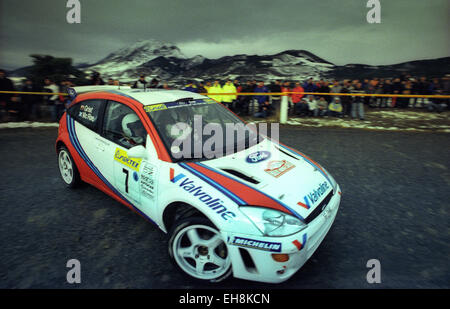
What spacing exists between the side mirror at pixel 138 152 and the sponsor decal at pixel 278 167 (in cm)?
117

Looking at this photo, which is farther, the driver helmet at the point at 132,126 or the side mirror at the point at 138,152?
the driver helmet at the point at 132,126

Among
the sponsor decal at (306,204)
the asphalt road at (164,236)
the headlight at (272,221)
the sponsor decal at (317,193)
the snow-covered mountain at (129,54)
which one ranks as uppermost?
the snow-covered mountain at (129,54)

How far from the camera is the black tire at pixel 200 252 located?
7.27 ft

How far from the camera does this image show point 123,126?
3143 mm

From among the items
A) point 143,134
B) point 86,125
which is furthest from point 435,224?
point 86,125

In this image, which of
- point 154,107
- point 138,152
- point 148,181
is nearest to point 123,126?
point 154,107

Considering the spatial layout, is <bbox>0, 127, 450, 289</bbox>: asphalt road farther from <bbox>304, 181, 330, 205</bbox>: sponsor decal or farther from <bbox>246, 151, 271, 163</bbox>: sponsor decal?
<bbox>246, 151, 271, 163</bbox>: sponsor decal

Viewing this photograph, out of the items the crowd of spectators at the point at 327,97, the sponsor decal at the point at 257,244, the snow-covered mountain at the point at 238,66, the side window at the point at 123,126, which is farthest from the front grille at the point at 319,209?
the snow-covered mountain at the point at 238,66

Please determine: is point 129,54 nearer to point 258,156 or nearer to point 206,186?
point 258,156

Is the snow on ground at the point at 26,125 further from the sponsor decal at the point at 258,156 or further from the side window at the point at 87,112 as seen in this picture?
the sponsor decal at the point at 258,156

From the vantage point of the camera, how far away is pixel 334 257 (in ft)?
8.62

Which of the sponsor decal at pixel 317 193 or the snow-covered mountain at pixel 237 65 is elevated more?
the snow-covered mountain at pixel 237 65

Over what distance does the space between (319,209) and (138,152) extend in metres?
1.73

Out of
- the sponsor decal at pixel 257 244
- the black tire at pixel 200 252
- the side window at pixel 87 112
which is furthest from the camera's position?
the side window at pixel 87 112
